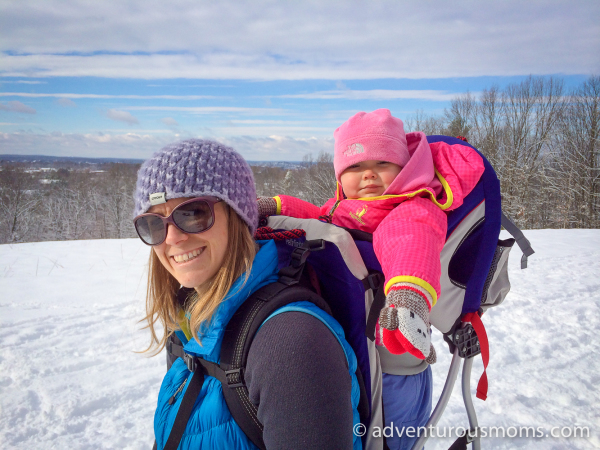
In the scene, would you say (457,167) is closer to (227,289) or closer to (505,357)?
(227,289)

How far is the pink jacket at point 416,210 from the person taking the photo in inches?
50.8

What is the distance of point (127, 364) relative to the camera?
349cm

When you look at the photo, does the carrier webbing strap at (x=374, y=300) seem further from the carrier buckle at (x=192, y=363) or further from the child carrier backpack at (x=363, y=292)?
the carrier buckle at (x=192, y=363)

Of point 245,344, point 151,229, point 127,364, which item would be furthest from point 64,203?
point 245,344

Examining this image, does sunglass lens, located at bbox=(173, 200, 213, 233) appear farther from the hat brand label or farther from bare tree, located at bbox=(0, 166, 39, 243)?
bare tree, located at bbox=(0, 166, 39, 243)

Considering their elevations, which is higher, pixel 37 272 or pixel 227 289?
pixel 227 289

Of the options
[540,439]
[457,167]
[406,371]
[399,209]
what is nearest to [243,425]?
[406,371]

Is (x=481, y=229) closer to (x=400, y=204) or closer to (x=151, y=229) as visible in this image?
(x=400, y=204)

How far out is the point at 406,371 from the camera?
1.54m

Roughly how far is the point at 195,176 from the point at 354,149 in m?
0.93

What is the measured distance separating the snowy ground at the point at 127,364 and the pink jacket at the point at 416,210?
2007 millimetres

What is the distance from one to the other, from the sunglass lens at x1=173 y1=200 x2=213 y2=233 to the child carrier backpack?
28cm

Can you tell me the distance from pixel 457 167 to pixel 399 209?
0.33 metres

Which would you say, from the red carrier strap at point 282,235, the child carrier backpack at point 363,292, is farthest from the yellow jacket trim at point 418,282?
the red carrier strap at point 282,235
